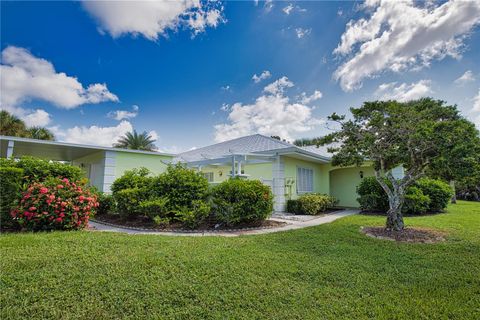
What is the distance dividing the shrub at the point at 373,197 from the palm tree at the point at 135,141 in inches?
887

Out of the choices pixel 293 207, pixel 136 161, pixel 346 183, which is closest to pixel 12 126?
pixel 136 161

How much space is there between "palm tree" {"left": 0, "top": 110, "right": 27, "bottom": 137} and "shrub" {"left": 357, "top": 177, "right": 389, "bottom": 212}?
28.7 m

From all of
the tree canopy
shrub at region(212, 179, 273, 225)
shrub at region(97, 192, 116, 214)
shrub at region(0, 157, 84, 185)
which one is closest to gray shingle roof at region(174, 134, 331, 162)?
shrub at region(212, 179, 273, 225)

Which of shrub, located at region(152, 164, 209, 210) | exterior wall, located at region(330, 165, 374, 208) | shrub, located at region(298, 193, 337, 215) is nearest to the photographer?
shrub, located at region(152, 164, 209, 210)

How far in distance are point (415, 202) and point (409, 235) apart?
5826 millimetres

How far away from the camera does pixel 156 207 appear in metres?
7.80

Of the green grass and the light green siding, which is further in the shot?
the light green siding

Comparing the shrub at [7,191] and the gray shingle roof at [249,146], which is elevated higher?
the gray shingle roof at [249,146]

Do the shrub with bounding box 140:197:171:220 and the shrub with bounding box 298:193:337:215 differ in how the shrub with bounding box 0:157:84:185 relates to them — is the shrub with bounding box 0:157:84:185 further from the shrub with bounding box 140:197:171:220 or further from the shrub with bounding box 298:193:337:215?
the shrub with bounding box 298:193:337:215

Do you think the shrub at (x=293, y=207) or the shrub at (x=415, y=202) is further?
the shrub at (x=293, y=207)

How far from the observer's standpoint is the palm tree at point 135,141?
2614 cm

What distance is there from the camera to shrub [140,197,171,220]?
7.66 metres

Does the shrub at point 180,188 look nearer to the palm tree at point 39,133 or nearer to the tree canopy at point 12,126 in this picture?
the tree canopy at point 12,126

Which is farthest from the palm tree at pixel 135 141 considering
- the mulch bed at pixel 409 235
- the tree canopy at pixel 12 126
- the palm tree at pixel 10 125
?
the mulch bed at pixel 409 235
